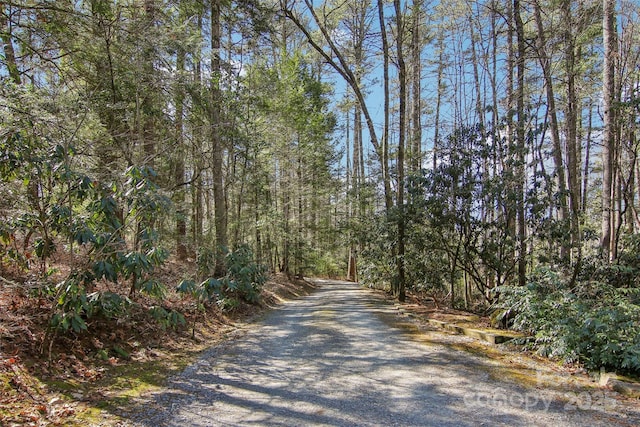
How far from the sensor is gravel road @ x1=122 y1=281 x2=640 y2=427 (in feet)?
11.3

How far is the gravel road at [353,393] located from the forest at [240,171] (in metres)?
1.06

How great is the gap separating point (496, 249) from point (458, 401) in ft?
19.0

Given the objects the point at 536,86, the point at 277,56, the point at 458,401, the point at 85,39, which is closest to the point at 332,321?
the point at 458,401

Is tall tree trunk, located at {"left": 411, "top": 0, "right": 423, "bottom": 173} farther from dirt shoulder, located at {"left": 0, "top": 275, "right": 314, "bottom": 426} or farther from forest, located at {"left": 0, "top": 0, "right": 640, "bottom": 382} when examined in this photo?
dirt shoulder, located at {"left": 0, "top": 275, "right": 314, "bottom": 426}

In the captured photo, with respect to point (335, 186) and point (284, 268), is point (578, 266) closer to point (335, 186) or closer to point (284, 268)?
point (284, 268)

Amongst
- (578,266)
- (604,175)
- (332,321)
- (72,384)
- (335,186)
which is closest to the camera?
(72,384)

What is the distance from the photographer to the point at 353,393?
4.05m

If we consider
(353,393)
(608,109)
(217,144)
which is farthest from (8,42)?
(608,109)

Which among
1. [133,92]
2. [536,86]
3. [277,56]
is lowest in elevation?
[133,92]

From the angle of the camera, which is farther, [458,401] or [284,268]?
[284,268]

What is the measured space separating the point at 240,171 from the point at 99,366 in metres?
10.7

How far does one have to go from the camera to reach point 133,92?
24.0 feet

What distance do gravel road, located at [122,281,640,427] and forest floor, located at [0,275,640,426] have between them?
0.24 meters

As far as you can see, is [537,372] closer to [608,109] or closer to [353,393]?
[353,393]
